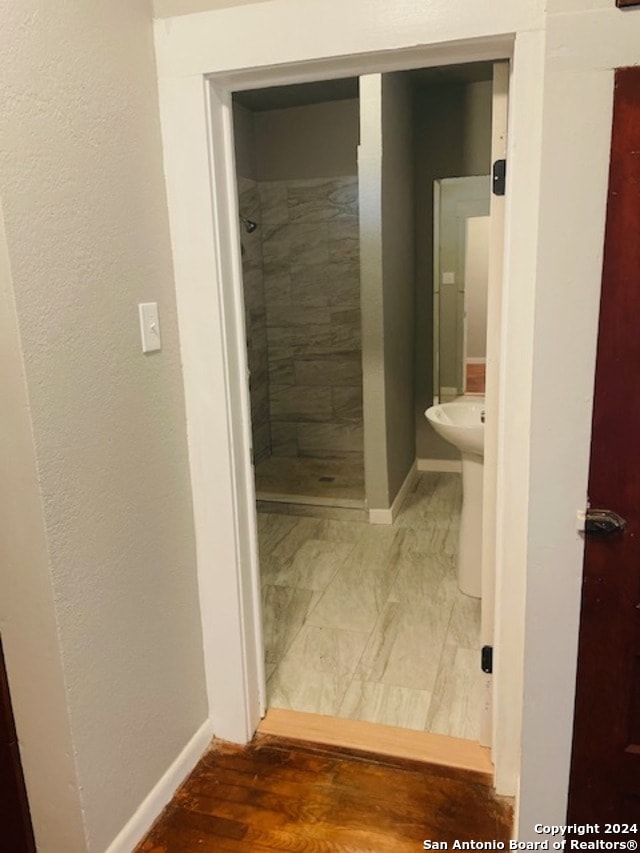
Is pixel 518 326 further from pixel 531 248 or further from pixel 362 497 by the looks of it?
pixel 362 497

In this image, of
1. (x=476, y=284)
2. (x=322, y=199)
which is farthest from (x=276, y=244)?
(x=476, y=284)

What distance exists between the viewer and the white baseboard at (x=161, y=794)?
1.60 m

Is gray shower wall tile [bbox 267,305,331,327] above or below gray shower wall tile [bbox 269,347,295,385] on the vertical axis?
above

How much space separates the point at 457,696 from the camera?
2.18 metres

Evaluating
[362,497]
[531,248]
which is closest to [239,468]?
[531,248]

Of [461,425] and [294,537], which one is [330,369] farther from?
[461,425]

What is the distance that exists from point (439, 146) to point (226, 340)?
2.92 metres

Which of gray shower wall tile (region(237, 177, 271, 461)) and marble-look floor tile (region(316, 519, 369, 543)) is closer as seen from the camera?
→ marble-look floor tile (region(316, 519, 369, 543))

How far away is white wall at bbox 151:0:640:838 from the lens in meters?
1.20

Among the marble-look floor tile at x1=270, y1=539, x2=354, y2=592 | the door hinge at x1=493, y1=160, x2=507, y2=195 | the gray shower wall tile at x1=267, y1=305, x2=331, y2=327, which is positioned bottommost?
the marble-look floor tile at x1=270, y1=539, x2=354, y2=592

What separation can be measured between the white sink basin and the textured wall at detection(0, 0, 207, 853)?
1.18 meters

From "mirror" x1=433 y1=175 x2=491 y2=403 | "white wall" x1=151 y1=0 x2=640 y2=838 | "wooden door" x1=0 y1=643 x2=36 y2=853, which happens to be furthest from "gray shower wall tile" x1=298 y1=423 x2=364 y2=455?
"wooden door" x1=0 y1=643 x2=36 y2=853

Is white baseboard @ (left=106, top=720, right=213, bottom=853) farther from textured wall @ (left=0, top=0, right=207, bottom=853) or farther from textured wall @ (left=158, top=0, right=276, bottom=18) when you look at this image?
textured wall @ (left=158, top=0, right=276, bottom=18)

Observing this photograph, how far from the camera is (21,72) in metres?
1.20
